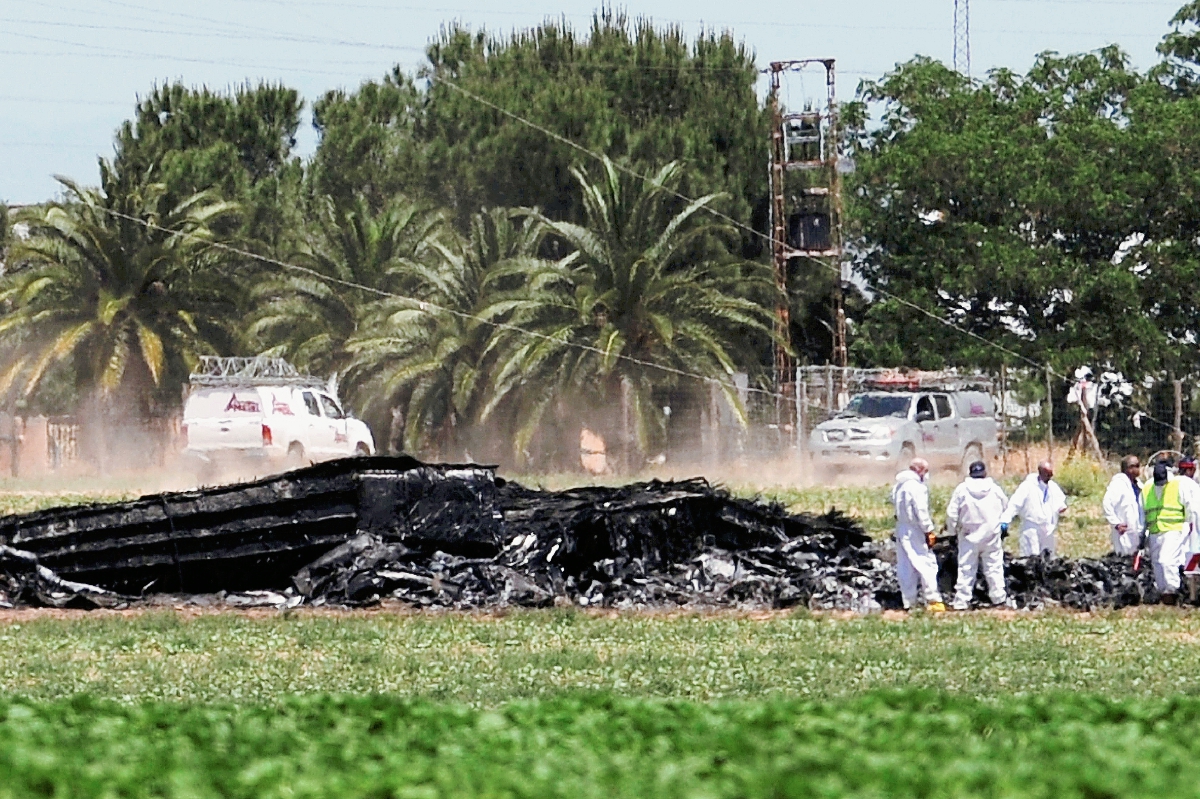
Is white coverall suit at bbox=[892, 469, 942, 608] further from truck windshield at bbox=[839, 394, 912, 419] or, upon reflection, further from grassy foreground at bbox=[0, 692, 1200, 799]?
truck windshield at bbox=[839, 394, 912, 419]

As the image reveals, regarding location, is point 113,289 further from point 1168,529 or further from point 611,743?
point 611,743

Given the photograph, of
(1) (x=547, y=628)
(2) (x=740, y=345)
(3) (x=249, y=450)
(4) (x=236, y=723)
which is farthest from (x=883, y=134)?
(4) (x=236, y=723)

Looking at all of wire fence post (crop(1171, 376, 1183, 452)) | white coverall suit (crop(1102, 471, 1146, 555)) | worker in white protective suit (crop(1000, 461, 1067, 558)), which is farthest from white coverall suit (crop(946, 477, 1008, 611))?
wire fence post (crop(1171, 376, 1183, 452))

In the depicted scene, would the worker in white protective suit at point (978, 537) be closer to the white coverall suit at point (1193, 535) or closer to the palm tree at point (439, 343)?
the white coverall suit at point (1193, 535)

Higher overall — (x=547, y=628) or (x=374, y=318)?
(x=374, y=318)

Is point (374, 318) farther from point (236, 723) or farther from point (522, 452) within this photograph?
point (236, 723)

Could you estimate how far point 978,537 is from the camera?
20.8 meters

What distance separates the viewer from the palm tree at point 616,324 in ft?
152

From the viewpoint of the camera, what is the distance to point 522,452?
4759 cm

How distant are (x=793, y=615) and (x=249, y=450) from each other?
66.3 feet

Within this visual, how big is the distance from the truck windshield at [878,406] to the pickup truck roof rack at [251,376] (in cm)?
1092

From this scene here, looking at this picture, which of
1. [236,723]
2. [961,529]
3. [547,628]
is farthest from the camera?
[961,529]

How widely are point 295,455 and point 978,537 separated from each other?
2026cm

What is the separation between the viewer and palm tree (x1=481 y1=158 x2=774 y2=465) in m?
46.4
